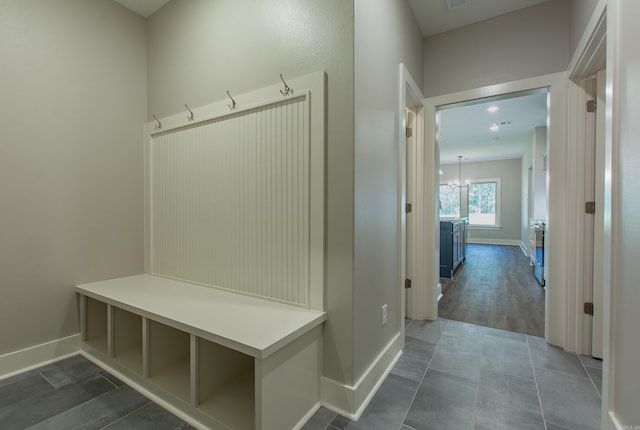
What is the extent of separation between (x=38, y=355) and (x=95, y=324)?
34 centimetres

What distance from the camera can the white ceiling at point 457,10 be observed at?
89.7 inches

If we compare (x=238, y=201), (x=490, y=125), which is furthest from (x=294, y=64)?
(x=490, y=125)

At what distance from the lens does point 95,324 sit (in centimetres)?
220

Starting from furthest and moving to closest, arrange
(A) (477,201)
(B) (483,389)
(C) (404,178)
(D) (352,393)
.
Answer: (A) (477,201) → (C) (404,178) → (B) (483,389) → (D) (352,393)

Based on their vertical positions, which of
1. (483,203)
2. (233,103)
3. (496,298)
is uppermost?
(233,103)

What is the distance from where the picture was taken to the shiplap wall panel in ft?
5.43

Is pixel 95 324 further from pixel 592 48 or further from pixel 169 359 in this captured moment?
pixel 592 48

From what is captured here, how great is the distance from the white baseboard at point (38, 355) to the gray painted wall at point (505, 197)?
1001 cm

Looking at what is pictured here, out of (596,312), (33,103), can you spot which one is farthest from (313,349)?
(33,103)

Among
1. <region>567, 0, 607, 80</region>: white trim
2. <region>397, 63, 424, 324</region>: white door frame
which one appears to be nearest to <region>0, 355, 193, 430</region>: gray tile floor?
<region>397, 63, 424, 324</region>: white door frame

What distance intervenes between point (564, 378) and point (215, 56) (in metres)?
3.22

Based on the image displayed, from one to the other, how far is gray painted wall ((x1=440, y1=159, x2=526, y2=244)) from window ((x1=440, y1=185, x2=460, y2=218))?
0.25 m

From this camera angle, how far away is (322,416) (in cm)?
146

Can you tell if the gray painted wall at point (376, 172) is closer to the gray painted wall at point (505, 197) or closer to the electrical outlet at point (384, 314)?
the electrical outlet at point (384, 314)
